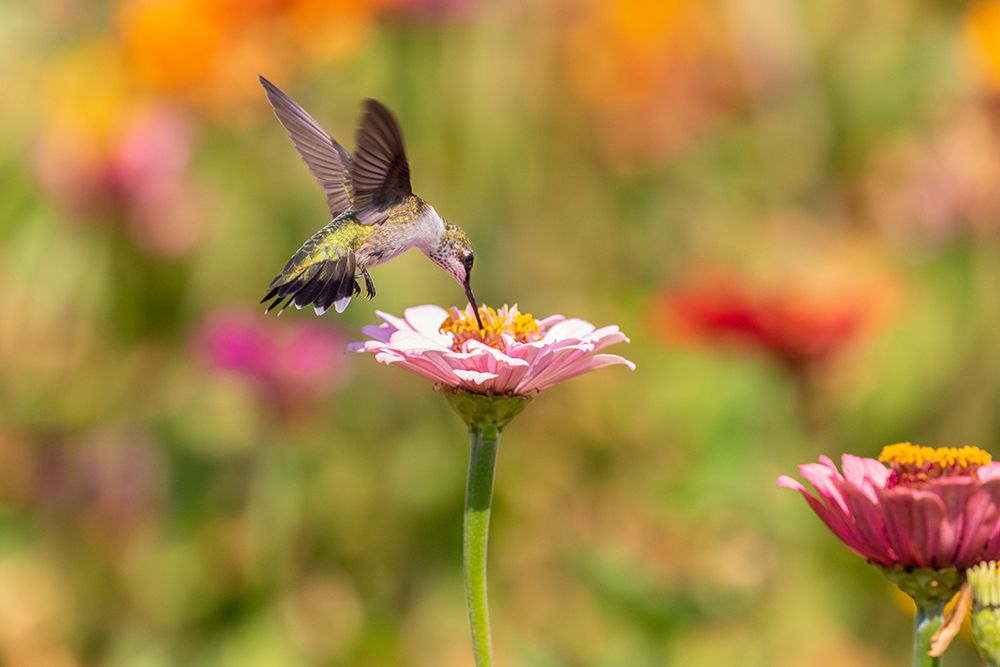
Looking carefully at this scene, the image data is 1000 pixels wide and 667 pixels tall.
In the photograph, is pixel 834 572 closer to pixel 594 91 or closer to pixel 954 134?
pixel 954 134

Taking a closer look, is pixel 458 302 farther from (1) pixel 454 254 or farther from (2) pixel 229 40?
(1) pixel 454 254

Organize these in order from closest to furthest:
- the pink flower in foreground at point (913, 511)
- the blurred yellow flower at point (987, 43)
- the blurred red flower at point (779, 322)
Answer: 1. the pink flower in foreground at point (913, 511)
2. the blurred red flower at point (779, 322)
3. the blurred yellow flower at point (987, 43)

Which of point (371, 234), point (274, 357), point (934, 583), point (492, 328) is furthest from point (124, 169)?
point (934, 583)

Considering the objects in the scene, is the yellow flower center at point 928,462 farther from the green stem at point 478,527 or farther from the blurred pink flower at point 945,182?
the blurred pink flower at point 945,182

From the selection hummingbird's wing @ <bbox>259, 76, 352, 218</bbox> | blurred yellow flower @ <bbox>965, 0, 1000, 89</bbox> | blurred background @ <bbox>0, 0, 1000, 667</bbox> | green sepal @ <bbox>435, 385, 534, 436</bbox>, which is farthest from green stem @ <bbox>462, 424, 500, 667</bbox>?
blurred yellow flower @ <bbox>965, 0, 1000, 89</bbox>

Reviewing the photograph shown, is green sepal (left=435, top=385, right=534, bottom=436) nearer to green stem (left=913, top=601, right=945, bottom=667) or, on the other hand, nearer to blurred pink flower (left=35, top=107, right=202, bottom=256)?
green stem (left=913, top=601, right=945, bottom=667)

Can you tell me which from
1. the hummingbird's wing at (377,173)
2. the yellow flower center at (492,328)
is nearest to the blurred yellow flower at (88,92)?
the hummingbird's wing at (377,173)
